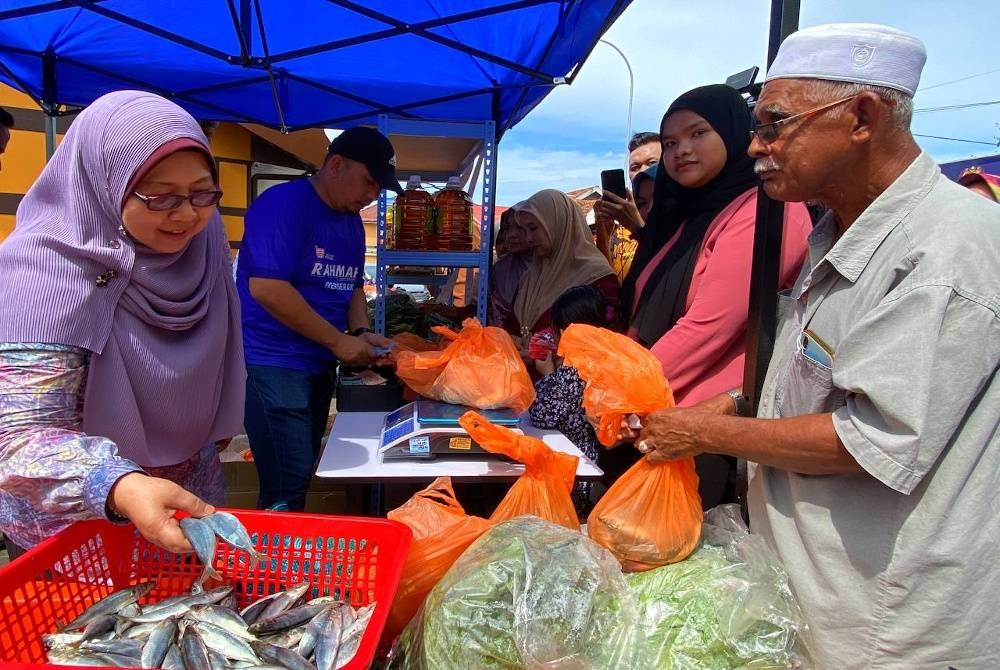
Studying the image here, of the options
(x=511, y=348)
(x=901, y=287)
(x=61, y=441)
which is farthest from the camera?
(x=511, y=348)

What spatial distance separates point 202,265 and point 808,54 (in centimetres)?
150

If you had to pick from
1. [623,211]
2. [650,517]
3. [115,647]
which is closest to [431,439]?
[650,517]

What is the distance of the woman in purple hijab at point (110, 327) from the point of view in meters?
1.18

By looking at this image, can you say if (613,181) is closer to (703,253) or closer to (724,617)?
(703,253)

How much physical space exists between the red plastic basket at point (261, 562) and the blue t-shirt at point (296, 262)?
1.59 meters

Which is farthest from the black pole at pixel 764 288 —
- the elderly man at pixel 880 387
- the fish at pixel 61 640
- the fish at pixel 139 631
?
the fish at pixel 61 640

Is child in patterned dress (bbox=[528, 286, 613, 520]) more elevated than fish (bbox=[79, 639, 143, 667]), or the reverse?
child in patterned dress (bbox=[528, 286, 613, 520])

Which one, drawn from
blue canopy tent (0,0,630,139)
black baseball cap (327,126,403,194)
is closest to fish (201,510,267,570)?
black baseball cap (327,126,403,194)

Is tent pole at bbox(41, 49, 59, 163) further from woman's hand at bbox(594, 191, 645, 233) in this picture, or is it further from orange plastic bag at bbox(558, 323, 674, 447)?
orange plastic bag at bbox(558, 323, 674, 447)

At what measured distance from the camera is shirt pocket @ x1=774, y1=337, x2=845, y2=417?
1.23 meters

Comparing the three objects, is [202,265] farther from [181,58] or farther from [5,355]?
[181,58]

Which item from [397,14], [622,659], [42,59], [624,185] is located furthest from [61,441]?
[42,59]

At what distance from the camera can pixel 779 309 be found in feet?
5.31

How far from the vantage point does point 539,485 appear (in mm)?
1657
